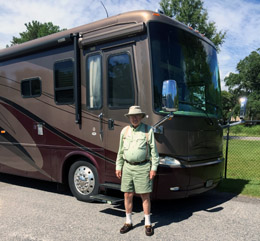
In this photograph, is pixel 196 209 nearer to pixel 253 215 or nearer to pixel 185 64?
pixel 253 215

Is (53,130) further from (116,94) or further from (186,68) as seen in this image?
(186,68)

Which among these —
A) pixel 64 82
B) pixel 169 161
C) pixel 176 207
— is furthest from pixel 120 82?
pixel 176 207

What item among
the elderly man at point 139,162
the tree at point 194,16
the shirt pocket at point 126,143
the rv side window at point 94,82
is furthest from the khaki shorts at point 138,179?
the tree at point 194,16

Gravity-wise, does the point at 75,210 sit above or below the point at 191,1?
below

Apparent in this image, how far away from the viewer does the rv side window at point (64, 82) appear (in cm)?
571

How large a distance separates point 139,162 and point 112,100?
1414 millimetres

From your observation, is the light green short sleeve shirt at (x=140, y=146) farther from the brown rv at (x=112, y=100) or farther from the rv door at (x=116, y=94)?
the rv door at (x=116, y=94)

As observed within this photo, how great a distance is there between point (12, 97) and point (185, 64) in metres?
3.95

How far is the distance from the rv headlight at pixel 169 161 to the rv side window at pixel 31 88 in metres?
3.06

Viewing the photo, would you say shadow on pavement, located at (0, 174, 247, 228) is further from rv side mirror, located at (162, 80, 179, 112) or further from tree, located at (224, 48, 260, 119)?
tree, located at (224, 48, 260, 119)

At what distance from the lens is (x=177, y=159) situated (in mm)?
4695

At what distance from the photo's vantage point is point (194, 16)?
2659 cm

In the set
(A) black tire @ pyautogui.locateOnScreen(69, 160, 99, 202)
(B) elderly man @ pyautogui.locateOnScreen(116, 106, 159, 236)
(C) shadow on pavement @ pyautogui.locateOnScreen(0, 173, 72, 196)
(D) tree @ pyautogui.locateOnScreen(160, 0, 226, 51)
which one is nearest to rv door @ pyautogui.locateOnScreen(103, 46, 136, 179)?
(A) black tire @ pyautogui.locateOnScreen(69, 160, 99, 202)

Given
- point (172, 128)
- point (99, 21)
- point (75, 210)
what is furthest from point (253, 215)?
point (99, 21)
